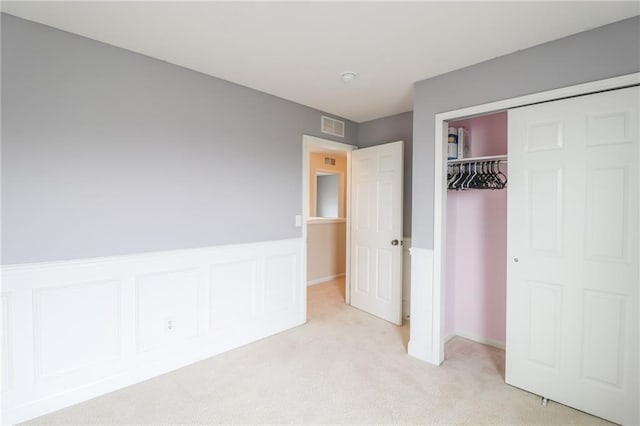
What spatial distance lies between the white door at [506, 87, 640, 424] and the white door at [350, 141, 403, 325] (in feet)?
4.43

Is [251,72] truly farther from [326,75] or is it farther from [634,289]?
[634,289]

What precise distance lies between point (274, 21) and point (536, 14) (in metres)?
1.52

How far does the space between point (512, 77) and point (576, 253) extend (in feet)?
4.20

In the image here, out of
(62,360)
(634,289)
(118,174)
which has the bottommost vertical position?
(62,360)

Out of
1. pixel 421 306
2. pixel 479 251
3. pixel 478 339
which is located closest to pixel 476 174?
pixel 479 251

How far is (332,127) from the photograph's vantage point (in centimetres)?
379

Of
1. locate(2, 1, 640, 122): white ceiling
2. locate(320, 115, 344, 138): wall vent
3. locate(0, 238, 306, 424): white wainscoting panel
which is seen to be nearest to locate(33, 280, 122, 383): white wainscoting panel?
locate(0, 238, 306, 424): white wainscoting panel

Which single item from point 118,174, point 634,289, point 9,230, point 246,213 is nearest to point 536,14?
point 634,289

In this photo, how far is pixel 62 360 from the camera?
6.63 ft

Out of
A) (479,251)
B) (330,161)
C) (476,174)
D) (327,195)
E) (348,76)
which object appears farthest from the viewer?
(327,195)

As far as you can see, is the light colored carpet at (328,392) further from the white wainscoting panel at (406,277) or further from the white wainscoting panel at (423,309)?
the white wainscoting panel at (406,277)

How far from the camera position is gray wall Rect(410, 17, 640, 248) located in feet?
6.06

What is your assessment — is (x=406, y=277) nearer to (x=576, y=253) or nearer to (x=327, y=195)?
(x=576, y=253)

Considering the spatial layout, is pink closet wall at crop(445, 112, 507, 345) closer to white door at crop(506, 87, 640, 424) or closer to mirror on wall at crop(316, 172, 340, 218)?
white door at crop(506, 87, 640, 424)
